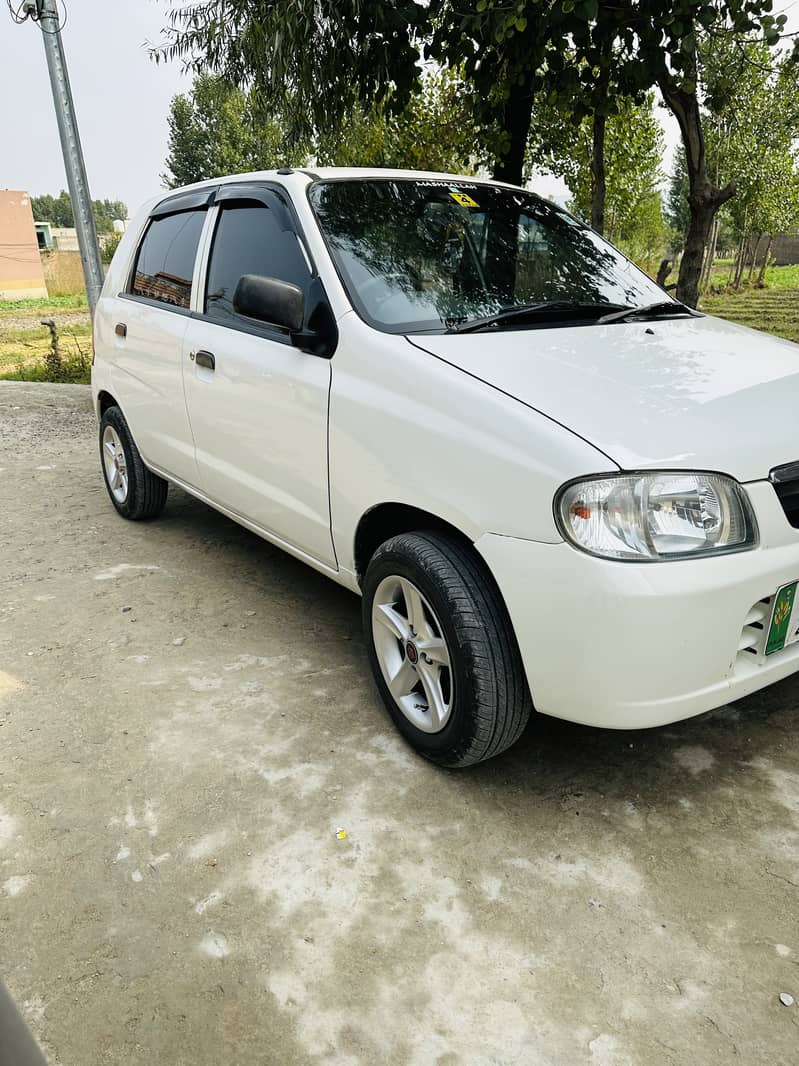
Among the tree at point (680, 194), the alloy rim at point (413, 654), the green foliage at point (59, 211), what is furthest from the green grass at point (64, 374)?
the green foliage at point (59, 211)

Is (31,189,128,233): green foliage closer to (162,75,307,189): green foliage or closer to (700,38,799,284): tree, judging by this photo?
(162,75,307,189): green foliage

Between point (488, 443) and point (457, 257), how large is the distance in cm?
119

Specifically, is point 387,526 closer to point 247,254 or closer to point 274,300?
point 274,300

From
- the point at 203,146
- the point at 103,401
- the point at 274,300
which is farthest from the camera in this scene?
the point at 203,146

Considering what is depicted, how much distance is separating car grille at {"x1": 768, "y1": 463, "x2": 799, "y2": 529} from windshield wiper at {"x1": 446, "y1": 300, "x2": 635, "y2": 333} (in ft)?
3.43

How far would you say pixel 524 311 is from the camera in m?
2.90

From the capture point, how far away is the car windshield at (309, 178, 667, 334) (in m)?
2.86

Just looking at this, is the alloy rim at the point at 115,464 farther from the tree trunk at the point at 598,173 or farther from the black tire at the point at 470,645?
the tree trunk at the point at 598,173

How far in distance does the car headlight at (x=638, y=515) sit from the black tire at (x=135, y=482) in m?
3.25

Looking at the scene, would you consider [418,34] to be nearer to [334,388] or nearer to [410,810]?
[334,388]

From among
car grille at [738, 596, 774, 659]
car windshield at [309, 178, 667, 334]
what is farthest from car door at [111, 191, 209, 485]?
car grille at [738, 596, 774, 659]

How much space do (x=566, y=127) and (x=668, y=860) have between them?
9.44m

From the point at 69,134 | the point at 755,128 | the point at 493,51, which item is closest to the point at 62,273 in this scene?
the point at 755,128

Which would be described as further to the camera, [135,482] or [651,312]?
[135,482]
